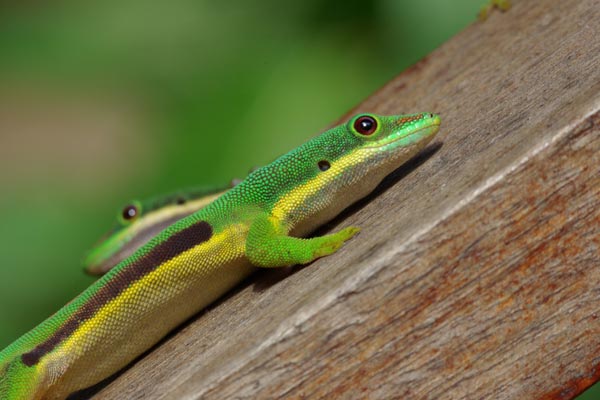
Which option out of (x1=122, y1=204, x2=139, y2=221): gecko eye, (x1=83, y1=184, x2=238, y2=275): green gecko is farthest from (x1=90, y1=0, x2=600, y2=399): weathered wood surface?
(x1=122, y1=204, x2=139, y2=221): gecko eye

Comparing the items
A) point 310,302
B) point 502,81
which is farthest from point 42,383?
point 502,81

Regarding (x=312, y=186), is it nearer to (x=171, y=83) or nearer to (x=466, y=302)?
(x=466, y=302)

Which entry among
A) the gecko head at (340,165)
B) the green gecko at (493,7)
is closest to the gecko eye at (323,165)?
the gecko head at (340,165)

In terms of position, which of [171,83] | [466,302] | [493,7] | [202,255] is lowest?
[466,302]

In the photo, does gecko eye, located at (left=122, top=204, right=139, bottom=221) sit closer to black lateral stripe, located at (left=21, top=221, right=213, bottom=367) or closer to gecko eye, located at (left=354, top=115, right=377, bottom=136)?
black lateral stripe, located at (left=21, top=221, right=213, bottom=367)

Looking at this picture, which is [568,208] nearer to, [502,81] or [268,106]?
[502,81]

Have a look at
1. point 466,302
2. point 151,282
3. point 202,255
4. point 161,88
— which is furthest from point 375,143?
point 161,88
